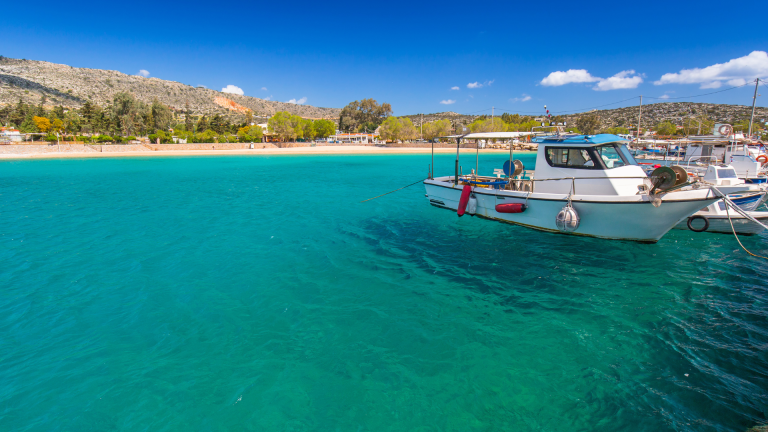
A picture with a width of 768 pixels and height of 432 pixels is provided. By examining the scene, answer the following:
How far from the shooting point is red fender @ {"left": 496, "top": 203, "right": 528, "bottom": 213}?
41.4ft

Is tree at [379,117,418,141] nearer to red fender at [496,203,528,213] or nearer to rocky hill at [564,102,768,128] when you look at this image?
rocky hill at [564,102,768,128]

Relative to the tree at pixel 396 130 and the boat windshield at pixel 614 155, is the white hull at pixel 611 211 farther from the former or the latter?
the tree at pixel 396 130

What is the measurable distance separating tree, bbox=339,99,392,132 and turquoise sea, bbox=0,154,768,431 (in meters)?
131

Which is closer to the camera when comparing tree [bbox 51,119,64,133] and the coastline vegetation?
tree [bbox 51,119,64,133]

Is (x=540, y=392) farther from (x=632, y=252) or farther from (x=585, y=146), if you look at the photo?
(x=585, y=146)

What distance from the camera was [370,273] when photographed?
1028 cm

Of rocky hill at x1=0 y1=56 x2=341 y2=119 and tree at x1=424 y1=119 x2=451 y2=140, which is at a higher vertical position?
rocky hill at x1=0 y1=56 x2=341 y2=119

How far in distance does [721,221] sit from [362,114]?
135760mm

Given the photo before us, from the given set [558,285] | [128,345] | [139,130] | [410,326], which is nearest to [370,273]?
[410,326]

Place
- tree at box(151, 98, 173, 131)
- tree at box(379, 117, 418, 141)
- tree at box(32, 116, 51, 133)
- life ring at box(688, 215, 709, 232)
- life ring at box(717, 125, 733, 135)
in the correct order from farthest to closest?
tree at box(379, 117, 418, 141)
tree at box(151, 98, 173, 131)
tree at box(32, 116, 51, 133)
life ring at box(717, 125, 733, 135)
life ring at box(688, 215, 709, 232)

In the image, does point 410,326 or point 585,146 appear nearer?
point 410,326

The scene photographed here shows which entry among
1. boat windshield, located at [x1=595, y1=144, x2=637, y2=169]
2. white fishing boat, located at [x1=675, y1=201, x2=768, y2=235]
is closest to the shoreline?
boat windshield, located at [x1=595, y1=144, x2=637, y2=169]

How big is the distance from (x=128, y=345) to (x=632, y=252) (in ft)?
46.3

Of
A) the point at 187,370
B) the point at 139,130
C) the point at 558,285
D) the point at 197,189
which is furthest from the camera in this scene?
the point at 139,130
